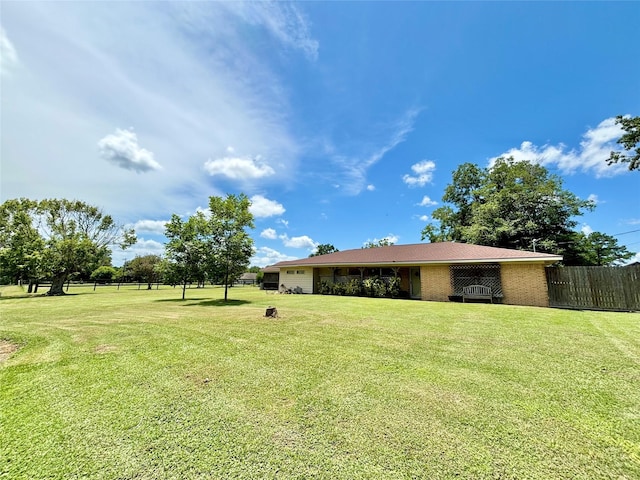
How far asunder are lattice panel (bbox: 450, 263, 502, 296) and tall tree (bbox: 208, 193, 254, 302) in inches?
467

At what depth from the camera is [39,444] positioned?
7.61 feet

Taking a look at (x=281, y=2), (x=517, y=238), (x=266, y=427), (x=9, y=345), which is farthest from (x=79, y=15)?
(x=517, y=238)

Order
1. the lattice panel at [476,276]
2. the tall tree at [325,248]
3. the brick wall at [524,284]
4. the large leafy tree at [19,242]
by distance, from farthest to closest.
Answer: the tall tree at [325,248] → the large leafy tree at [19,242] → the lattice panel at [476,276] → the brick wall at [524,284]

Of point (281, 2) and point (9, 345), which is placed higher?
point (281, 2)

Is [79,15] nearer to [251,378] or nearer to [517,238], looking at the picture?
[251,378]

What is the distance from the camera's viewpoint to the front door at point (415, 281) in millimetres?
17306

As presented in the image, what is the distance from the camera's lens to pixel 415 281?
17.6 metres

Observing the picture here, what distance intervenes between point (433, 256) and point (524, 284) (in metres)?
4.51

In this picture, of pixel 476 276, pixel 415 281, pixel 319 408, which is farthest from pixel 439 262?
pixel 319 408

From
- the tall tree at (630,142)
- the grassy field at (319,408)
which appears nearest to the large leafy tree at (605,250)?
the tall tree at (630,142)

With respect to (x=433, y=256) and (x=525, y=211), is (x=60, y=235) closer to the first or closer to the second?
(x=433, y=256)

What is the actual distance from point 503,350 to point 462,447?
3694 millimetres

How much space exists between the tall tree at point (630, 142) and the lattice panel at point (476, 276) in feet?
35.5

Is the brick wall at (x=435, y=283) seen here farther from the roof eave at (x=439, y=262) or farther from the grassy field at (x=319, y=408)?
the grassy field at (x=319, y=408)
